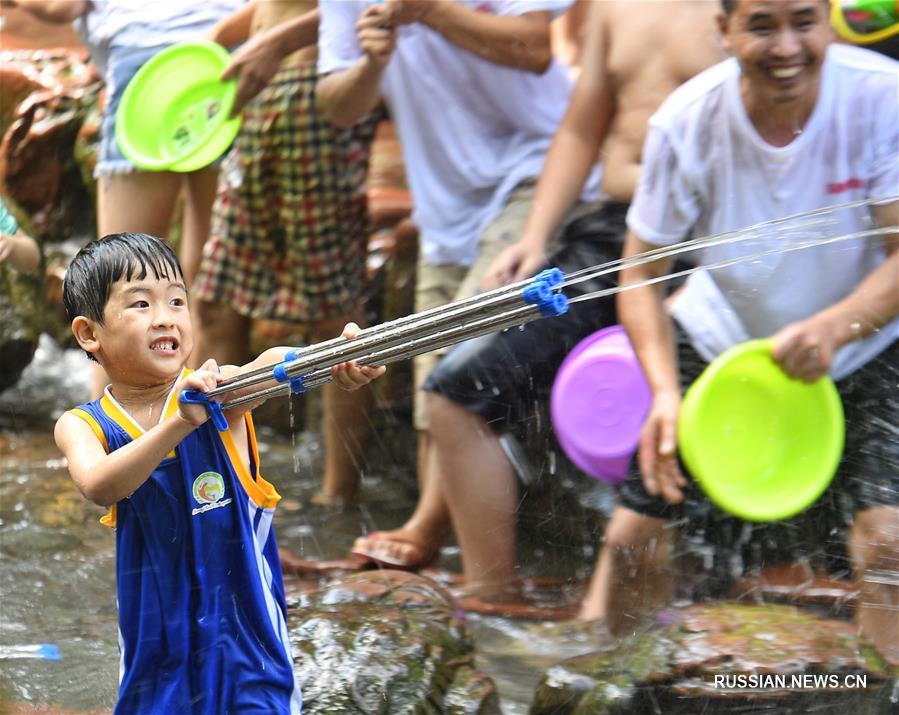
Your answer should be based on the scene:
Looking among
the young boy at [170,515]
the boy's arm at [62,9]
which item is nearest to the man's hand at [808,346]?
the young boy at [170,515]

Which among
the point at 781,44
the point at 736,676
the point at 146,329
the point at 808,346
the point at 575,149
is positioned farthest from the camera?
the point at 575,149

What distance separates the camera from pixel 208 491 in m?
2.29

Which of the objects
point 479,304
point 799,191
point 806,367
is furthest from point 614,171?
point 479,304

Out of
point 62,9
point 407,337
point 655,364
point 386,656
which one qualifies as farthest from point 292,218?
point 407,337

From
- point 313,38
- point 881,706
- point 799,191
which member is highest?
point 313,38

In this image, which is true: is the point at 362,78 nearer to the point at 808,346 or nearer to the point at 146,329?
the point at 808,346

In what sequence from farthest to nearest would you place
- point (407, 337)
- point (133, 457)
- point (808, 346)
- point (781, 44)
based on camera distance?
1. point (781, 44)
2. point (808, 346)
3. point (133, 457)
4. point (407, 337)

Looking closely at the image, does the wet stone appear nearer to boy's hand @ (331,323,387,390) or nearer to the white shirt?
boy's hand @ (331,323,387,390)

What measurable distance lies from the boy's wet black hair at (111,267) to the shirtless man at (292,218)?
2141mm

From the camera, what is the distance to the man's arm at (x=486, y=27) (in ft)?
12.9

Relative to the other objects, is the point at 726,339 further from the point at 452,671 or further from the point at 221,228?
the point at 221,228

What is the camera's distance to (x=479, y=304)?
6.20 feet

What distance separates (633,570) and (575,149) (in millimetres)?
1244

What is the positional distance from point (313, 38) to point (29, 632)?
221 cm
